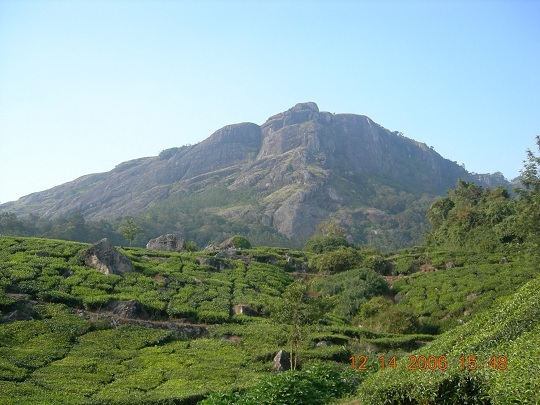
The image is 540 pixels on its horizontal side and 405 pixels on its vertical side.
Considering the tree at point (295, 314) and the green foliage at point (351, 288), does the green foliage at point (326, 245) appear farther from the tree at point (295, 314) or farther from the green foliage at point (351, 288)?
the tree at point (295, 314)

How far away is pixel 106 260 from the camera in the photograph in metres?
35.6

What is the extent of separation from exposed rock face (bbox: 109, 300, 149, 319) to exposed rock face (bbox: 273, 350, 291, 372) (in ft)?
35.0

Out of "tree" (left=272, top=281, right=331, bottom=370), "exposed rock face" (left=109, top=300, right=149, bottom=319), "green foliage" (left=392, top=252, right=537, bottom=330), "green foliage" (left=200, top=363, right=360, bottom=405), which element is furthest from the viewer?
"green foliage" (left=392, top=252, right=537, bottom=330)

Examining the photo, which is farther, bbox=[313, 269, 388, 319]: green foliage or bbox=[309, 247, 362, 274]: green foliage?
bbox=[309, 247, 362, 274]: green foliage

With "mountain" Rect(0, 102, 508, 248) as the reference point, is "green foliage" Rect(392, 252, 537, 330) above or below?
below

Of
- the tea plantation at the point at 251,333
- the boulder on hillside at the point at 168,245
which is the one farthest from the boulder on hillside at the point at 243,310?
the boulder on hillside at the point at 168,245

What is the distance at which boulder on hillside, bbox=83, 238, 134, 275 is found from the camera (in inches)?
1388

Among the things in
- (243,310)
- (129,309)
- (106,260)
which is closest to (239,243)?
(106,260)

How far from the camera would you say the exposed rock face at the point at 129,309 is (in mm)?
27922

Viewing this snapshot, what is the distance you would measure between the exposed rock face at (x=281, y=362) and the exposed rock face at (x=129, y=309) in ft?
35.0

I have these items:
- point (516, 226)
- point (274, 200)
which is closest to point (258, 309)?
point (516, 226)

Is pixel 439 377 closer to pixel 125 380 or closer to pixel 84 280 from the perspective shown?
pixel 125 380

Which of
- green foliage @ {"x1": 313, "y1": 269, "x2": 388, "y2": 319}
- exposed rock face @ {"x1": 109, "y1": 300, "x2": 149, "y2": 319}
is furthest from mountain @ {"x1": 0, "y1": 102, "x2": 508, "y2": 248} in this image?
exposed rock face @ {"x1": 109, "y1": 300, "x2": 149, "y2": 319}

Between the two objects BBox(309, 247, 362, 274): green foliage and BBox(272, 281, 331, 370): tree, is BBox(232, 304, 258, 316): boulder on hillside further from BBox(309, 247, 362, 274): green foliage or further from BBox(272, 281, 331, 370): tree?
BBox(309, 247, 362, 274): green foliage
